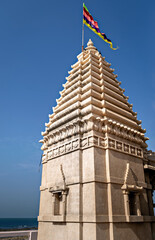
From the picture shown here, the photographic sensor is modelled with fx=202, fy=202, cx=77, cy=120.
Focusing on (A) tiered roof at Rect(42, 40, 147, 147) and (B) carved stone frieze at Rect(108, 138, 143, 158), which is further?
(A) tiered roof at Rect(42, 40, 147, 147)

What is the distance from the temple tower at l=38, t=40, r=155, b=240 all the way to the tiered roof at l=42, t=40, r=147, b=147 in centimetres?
8

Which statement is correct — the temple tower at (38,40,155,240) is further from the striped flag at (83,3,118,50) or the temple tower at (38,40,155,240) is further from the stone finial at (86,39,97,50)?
the striped flag at (83,3,118,50)

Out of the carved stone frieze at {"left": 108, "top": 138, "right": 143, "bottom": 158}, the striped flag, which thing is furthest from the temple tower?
the striped flag

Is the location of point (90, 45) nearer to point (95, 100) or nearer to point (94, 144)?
point (95, 100)

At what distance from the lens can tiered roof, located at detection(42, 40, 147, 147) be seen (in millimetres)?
14709

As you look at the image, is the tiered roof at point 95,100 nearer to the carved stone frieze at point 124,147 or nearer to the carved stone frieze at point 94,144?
the carved stone frieze at point 124,147

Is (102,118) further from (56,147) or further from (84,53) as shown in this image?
(84,53)

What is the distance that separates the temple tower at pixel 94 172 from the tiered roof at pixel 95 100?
3.0 inches

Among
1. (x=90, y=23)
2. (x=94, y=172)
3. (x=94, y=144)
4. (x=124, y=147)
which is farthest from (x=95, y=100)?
(x=90, y=23)

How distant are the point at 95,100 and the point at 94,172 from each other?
5.45 m

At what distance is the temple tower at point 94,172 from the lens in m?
11.8

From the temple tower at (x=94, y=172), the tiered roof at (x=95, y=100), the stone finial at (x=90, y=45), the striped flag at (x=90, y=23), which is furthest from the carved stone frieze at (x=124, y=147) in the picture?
the striped flag at (x=90, y=23)

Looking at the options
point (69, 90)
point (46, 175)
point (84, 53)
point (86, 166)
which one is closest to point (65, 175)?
point (86, 166)

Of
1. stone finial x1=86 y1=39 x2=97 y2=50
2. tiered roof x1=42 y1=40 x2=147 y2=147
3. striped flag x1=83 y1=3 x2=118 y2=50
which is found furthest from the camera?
stone finial x1=86 y1=39 x2=97 y2=50
